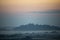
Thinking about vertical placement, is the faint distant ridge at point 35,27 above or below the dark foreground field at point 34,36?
above

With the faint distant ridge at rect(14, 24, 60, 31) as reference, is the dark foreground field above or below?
below

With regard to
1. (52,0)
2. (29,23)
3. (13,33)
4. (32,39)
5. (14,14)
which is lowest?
(32,39)

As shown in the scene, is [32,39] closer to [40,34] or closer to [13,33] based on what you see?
[40,34]

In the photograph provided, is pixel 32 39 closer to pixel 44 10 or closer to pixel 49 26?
pixel 49 26

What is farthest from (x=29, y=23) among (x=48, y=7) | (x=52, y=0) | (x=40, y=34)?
(x=52, y=0)

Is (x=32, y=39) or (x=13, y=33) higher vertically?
(x=13, y=33)

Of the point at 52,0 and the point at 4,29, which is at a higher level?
the point at 52,0

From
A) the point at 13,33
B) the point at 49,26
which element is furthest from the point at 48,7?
the point at 13,33

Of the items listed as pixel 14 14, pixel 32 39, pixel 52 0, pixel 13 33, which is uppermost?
pixel 52 0

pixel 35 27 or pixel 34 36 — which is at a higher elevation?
pixel 35 27
